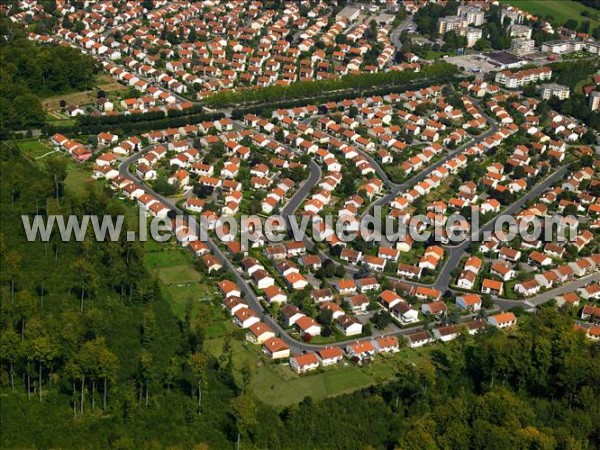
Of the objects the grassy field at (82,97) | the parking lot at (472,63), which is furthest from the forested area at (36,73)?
the parking lot at (472,63)

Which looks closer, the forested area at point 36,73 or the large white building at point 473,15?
the forested area at point 36,73

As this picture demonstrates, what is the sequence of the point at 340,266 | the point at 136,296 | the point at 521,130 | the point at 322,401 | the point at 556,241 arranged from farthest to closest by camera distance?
the point at 521,130 < the point at 556,241 < the point at 340,266 < the point at 136,296 < the point at 322,401

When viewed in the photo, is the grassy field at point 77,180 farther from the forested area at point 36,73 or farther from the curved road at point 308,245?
the forested area at point 36,73

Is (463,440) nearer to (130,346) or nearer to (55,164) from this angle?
(130,346)

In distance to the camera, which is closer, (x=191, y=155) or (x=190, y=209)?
(x=190, y=209)

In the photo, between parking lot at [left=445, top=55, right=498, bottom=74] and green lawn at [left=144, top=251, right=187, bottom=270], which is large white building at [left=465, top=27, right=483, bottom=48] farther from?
green lawn at [left=144, top=251, right=187, bottom=270]

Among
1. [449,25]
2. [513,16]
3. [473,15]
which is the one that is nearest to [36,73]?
[449,25]

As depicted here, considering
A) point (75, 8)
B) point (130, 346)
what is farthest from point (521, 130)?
point (75, 8)
